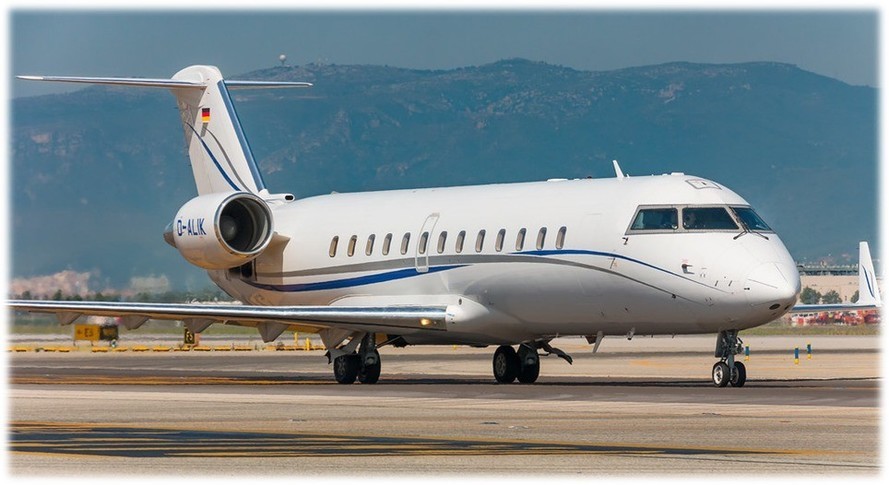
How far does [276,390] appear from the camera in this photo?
30.4m

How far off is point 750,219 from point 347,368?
8.28m

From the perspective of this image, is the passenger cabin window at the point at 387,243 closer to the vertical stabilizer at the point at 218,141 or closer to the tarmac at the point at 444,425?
the tarmac at the point at 444,425

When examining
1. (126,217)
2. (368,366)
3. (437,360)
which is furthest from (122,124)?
(368,366)

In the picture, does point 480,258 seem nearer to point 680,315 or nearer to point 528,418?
point 680,315

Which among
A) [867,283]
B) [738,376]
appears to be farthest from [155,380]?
[867,283]

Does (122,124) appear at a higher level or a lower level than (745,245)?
higher

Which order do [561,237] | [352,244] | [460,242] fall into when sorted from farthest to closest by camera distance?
[352,244], [460,242], [561,237]

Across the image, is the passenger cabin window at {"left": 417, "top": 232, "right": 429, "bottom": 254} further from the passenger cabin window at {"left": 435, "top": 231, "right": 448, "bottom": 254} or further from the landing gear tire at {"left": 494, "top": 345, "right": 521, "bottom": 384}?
the landing gear tire at {"left": 494, "top": 345, "right": 521, "bottom": 384}

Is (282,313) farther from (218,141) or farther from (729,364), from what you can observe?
(218,141)

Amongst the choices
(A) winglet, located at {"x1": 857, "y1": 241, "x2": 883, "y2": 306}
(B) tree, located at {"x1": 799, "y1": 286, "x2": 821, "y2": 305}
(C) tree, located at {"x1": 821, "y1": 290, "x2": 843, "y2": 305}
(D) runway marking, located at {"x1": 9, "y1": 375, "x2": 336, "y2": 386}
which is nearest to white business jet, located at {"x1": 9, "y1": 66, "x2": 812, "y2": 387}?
(D) runway marking, located at {"x1": 9, "y1": 375, "x2": 336, "y2": 386}

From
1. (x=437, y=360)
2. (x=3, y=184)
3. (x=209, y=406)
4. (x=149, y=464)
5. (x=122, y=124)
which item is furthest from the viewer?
(x=122, y=124)

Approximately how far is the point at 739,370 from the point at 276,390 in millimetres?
7648

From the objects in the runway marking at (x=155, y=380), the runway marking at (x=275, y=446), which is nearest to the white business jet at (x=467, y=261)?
the runway marking at (x=155, y=380)

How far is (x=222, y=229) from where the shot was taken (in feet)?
120
